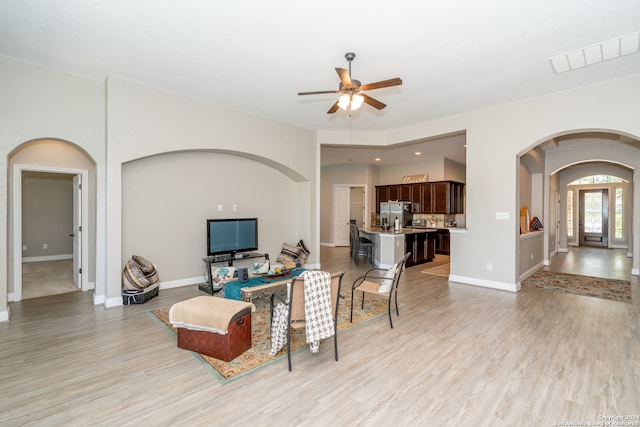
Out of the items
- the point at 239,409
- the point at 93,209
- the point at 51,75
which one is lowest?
the point at 239,409

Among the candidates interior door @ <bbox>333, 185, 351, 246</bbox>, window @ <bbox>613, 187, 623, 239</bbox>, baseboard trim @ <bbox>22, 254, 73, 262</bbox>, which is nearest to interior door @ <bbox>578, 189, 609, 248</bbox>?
window @ <bbox>613, 187, 623, 239</bbox>

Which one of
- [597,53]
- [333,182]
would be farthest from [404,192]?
[597,53]

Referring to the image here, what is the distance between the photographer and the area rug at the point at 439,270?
6386mm

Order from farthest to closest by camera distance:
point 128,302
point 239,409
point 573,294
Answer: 1. point 573,294
2. point 128,302
3. point 239,409

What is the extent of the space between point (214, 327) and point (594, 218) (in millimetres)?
14139

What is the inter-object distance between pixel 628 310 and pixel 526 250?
2.01 meters

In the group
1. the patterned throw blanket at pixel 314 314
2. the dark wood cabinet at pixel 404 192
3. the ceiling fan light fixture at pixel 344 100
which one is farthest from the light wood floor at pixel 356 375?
the dark wood cabinet at pixel 404 192

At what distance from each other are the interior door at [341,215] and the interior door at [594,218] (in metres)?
8.84

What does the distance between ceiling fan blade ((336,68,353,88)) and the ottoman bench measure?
2456mm

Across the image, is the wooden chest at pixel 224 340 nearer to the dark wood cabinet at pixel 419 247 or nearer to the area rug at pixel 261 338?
the area rug at pixel 261 338

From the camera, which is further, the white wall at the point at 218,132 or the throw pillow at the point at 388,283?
the white wall at the point at 218,132

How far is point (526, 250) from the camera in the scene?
6.04 meters

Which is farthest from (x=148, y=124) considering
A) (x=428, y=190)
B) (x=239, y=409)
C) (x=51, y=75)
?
(x=428, y=190)

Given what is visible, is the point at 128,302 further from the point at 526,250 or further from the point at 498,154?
the point at 526,250
